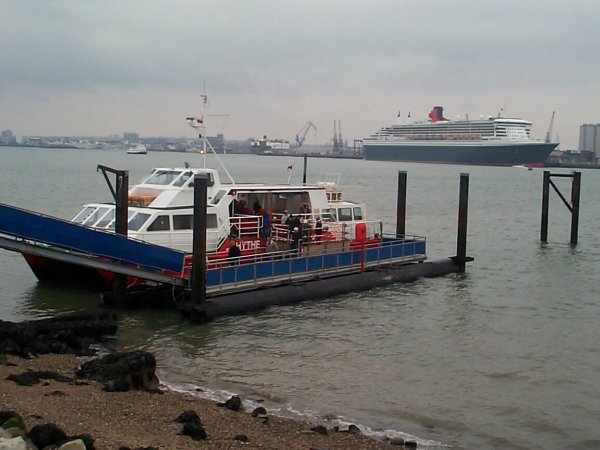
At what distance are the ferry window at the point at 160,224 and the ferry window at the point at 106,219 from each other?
1369mm

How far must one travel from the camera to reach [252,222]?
2238 centimetres

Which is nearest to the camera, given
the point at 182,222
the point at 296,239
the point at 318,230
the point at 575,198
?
the point at 182,222

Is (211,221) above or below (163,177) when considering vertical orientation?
below

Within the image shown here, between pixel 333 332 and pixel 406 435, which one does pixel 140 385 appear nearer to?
pixel 406 435

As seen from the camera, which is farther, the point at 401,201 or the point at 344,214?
the point at 401,201

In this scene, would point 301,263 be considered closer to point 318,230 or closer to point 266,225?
point 266,225

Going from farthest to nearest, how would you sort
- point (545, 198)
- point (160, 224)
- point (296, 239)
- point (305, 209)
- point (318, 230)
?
point (545, 198)
point (305, 209)
point (318, 230)
point (296, 239)
point (160, 224)

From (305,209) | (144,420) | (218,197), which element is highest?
(218,197)

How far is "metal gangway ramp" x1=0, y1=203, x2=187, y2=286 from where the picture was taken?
17312 mm

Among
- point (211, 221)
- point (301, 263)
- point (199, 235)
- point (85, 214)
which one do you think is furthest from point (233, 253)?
A: point (85, 214)

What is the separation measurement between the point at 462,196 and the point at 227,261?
1069 cm

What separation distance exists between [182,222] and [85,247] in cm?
354

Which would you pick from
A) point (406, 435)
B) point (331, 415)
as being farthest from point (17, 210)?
point (406, 435)

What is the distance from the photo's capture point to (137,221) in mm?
20781
